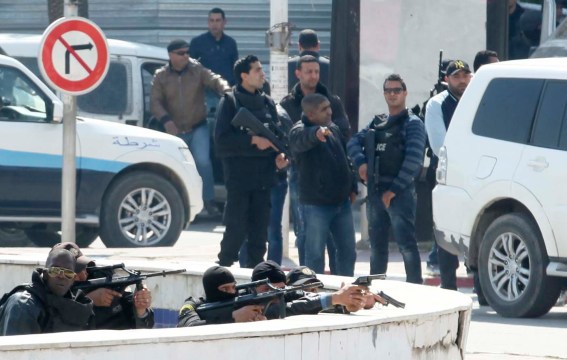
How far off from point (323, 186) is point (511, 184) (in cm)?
137

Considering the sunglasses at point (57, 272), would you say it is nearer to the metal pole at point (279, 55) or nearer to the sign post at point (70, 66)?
the sign post at point (70, 66)

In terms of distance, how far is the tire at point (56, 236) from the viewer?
1545 centimetres

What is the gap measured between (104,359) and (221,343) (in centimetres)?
49

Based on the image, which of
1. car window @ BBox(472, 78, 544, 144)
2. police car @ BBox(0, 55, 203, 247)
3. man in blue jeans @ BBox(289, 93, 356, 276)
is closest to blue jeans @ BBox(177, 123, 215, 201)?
police car @ BBox(0, 55, 203, 247)

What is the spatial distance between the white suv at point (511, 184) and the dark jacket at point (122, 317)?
142 inches

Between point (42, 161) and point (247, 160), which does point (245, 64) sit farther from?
point (42, 161)

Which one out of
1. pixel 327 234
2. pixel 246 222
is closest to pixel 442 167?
pixel 327 234

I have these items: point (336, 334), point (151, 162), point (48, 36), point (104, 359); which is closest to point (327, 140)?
point (48, 36)

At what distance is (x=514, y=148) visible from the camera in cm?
1116

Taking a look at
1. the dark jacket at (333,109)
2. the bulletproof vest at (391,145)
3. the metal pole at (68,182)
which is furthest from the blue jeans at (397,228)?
the metal pole at (68,182)

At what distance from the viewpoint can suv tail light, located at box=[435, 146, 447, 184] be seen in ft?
38.6

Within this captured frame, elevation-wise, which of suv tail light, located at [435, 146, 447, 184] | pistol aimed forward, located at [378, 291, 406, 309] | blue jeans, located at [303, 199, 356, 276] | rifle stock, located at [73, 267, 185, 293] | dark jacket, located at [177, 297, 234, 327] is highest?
suv tail light, located at [435, 146, 447, 184]

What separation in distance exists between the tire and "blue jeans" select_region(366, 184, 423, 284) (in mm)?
4070

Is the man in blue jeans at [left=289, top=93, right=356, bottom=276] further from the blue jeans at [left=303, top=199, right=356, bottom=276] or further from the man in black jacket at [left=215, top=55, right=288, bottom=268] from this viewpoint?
the man in black jacket at [left=215, top=55, right=288, bottom=268]
